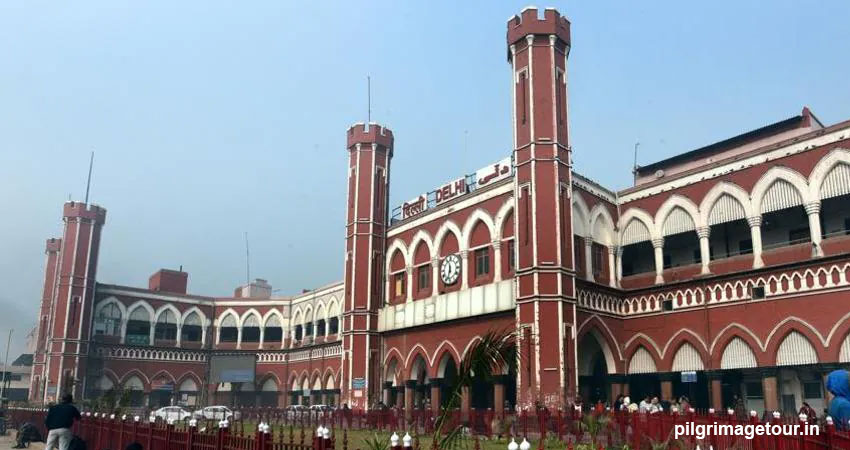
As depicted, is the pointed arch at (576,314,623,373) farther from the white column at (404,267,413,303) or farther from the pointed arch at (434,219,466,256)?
the white column at (404,267,413,303)

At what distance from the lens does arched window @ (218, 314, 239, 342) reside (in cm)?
4841

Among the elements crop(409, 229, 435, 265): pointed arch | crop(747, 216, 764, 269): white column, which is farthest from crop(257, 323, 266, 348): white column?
crop(747, 216, 764, 269): white column

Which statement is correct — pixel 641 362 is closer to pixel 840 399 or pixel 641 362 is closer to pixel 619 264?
pixel 619 264

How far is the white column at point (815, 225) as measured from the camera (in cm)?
2106

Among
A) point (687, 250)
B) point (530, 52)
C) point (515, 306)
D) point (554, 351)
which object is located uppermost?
point (530, 52)

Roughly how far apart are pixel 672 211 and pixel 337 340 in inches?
850

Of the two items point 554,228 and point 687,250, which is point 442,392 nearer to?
point 554,228

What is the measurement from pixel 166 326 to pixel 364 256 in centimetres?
2069

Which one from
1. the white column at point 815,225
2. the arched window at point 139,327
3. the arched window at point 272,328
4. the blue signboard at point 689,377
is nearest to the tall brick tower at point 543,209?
the blue signboard at point 689,377

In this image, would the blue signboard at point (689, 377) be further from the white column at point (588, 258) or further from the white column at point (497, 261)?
the white column at point (497, 261)

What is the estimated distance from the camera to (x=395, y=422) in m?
20.7

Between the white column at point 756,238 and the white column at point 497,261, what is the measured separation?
844cm

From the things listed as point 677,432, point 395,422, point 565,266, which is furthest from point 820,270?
point 395,422

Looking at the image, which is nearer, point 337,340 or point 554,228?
point 554,228
